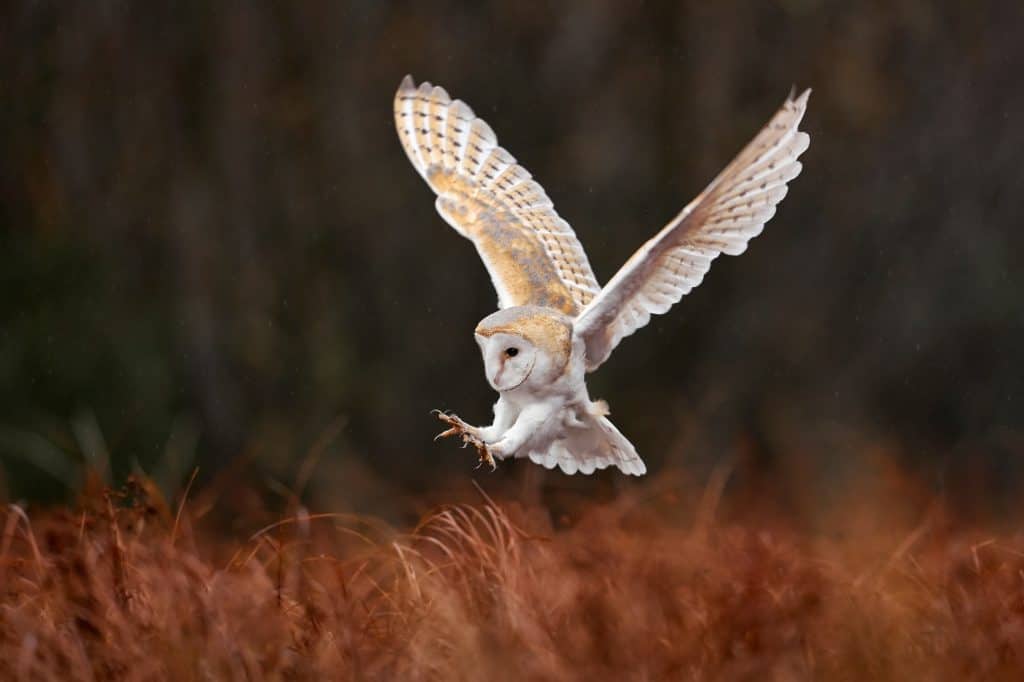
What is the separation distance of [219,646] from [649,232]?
2.18 meters

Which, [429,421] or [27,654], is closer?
[27,654]

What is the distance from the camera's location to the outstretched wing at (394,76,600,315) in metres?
2.14

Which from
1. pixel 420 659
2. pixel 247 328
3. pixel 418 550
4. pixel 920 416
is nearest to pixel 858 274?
pixel 920 416

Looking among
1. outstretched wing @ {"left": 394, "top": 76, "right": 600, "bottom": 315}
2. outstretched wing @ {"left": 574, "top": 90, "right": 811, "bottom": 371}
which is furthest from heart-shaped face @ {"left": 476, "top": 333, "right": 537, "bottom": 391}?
outstretched wing @ {"left": 394, "top": 76, "right": 600, "bottom": 315}

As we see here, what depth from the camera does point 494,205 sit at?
7.50 feet

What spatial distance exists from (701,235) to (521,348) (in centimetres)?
31

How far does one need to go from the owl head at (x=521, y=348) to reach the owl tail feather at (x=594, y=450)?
0.15m

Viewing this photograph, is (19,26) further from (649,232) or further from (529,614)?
(529,614)

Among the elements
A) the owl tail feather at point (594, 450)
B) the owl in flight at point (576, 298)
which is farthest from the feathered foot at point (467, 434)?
the owl tail feather at point (594, 450)

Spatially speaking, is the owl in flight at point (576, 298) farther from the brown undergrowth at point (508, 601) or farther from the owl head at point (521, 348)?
the brown undergrowth at point (508, 601)

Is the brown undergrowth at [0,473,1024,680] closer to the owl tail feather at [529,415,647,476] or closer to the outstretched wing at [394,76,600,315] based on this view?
the owl tail feather at [529,415,647,476]

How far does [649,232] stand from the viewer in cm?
390

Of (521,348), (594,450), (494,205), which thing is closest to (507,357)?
(521,348)

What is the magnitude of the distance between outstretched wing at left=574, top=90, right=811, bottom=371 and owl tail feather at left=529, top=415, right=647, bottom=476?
0.30ft
